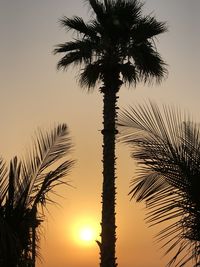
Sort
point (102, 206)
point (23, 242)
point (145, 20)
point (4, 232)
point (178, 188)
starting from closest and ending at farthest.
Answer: point (178, 188)
point (4, 232)
point (23, 242)
point (102, 206)
point (145, 20)

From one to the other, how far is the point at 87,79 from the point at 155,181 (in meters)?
13.8

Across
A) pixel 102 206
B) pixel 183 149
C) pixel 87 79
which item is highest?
pixel 87 79

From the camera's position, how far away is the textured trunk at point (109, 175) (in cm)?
1595

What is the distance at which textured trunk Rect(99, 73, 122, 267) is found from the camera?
15.9m

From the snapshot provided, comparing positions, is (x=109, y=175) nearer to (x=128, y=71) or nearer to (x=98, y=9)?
(x=128, y=71)

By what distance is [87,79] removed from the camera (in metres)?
18.2

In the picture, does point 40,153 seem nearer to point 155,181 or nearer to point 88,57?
point 155,181

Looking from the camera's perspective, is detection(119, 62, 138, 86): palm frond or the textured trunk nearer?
the textured trunk

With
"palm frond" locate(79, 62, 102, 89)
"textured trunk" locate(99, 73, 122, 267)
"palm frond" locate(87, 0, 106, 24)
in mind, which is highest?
"palm frond" locate(87, 0, 106, 24)

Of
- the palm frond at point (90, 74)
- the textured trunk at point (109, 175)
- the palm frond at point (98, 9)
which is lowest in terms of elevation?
the textured trunk at point (109, 175)

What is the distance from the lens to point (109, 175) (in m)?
17.0

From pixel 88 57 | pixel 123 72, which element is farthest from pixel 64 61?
pixel 123 72

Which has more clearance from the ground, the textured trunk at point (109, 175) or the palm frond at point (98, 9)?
the palm frond at point (98, 9)

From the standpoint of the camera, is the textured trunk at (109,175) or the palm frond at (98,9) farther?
the palm frond at (98,9)
